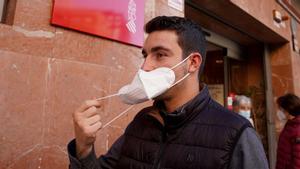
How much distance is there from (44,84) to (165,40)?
736 millimetres

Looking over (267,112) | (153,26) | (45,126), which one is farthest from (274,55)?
(45,126)

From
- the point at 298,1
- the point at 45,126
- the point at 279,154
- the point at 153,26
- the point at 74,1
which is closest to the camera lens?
the point at 153,26

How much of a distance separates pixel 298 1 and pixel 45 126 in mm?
6139

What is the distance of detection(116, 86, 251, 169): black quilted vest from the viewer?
1.04 meters

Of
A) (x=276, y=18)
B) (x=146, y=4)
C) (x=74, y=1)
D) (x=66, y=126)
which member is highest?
(x=276, y=18)

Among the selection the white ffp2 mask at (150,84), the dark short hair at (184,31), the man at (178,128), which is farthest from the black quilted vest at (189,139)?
the dark short hair at (184,31)

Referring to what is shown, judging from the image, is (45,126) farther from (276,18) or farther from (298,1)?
(298,1)

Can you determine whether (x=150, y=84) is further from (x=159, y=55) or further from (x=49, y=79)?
(x=49, y=79)

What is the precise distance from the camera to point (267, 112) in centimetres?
430

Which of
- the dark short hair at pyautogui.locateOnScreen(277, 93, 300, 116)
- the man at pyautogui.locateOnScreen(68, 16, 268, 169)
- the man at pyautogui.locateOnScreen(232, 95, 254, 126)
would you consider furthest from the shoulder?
the man at pyautogui.locateOnScreen(232, 95, 254, 126)

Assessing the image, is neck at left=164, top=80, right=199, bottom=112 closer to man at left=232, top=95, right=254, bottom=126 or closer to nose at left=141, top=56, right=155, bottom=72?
nose at left=141, top=56, right=155, bottom=72

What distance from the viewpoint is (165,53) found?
1.29 m

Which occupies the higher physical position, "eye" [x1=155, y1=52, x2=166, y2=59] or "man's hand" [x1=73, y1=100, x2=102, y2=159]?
"eye" [x1=155, y1=52, x2=166, y2=59]

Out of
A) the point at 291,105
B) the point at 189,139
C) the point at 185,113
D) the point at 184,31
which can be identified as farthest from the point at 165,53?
the point at 291,105
